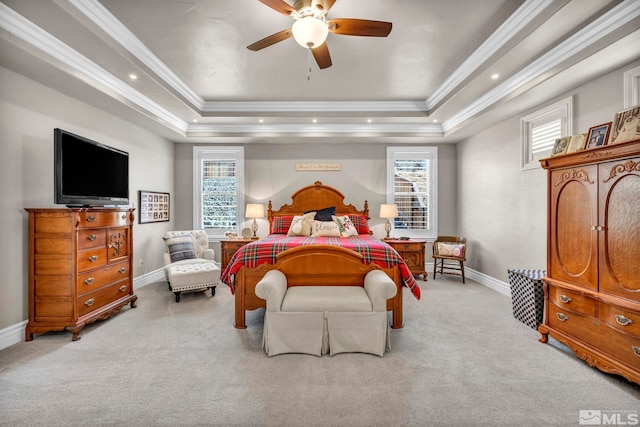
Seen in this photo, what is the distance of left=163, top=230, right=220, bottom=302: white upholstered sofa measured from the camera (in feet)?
12.8

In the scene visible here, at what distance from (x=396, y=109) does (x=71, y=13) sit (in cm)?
394

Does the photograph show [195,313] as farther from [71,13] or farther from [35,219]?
[71,13]

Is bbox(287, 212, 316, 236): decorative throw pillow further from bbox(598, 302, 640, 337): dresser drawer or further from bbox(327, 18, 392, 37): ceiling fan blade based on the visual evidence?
bbox(598, 302, 640, 337): dresser drawer

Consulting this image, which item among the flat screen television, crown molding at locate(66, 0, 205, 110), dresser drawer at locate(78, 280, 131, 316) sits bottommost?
dresser drawer at locate(78, 280, 131, 316)

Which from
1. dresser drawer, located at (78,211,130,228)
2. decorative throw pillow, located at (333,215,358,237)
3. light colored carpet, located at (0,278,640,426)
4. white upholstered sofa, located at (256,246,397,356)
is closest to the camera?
light colored carpet, located at (0,278,640,426)

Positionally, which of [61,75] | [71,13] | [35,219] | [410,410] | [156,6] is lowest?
[410,410]

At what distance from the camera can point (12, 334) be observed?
2.69 meters

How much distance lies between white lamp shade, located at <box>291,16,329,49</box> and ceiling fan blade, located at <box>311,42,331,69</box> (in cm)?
27

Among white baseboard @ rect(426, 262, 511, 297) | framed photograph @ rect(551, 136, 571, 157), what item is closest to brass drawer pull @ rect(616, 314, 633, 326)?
framed photograph @ rect(551, 136, 571, 157)

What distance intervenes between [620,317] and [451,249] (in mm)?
2927

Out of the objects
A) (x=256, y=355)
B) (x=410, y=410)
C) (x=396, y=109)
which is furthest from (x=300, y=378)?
(x=396, y=109)

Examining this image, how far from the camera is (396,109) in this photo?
4.66 meters

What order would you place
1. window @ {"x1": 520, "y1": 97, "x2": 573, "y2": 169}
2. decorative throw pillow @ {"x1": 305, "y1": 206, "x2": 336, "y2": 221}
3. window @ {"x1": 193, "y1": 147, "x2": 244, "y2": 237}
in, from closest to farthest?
window @ {"x1": 520, "y1": 97, "x2": 573, "y2": 169}
decorative throw pillow @ {"x1": 305, "y1": 206, "x2": 336, "y2": 221}
window @ {"x1": 193, "y1": 147, "x2": 244, "y2": 237}

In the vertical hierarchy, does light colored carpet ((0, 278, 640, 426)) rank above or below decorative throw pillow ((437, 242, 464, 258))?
below
